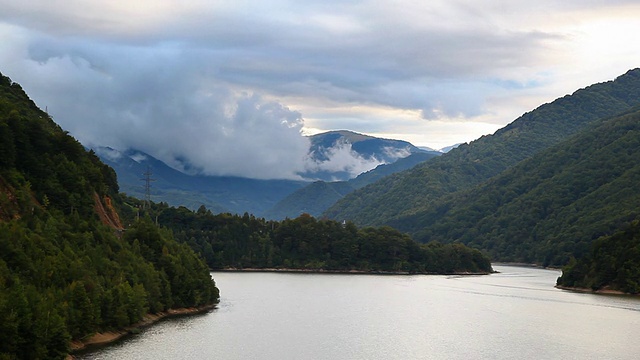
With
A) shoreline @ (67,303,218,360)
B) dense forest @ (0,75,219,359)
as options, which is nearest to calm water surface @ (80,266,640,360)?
shoreline @ (67,303,218,360)

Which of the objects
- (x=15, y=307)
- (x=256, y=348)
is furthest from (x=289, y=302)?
(x=15, y=307)

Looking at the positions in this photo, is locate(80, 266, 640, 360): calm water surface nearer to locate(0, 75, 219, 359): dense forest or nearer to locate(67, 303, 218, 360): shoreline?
locate(67, 303, 218, 360): shoreline

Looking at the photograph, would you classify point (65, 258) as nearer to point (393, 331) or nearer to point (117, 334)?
point (117, 334)

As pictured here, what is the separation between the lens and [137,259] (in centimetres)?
13200

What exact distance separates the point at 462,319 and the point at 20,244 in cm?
8454

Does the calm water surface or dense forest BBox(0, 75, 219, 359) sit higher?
dense forest BBox(0, 75, 219, 359)

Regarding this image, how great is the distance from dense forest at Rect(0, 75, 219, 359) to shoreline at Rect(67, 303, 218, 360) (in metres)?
1.04

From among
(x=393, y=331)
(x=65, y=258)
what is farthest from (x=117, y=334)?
(x=393, y=331)

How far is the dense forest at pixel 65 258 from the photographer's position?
79.9 m

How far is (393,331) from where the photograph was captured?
13225 cm

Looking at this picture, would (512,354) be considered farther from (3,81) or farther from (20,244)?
(3,81)

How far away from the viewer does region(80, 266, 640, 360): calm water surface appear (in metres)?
108

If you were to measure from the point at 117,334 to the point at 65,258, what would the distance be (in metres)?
13.0

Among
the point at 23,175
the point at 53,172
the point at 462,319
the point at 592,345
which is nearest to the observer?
the point at 592,345
